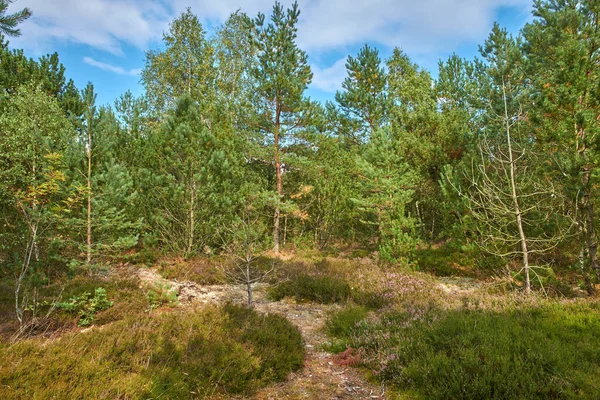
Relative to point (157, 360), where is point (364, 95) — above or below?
above

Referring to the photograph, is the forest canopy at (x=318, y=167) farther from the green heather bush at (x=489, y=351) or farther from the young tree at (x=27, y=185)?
the green heather bush at (x=489, y=351)

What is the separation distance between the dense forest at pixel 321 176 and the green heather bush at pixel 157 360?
0.22 m

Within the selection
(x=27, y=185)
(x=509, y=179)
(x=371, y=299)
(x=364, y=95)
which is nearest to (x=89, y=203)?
(x=27, y=185)

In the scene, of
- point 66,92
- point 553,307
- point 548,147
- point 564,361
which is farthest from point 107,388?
point 66,92

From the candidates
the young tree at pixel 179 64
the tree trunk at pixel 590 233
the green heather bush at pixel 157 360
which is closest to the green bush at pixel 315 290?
the green heather bush at pixel 157 360

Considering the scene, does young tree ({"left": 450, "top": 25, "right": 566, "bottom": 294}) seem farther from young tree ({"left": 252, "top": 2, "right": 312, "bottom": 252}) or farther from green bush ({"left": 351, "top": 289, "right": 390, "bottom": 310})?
young tree ({"left": 252, "top": 2, "right": 312, "bottom": 252})

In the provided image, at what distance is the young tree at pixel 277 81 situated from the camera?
1381cm

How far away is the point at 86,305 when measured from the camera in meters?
6.19

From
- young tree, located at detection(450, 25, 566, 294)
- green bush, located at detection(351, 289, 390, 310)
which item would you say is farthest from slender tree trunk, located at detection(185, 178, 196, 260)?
young tree, located at detection(450, 25, 566, 294)

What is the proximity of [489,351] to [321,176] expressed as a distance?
1204 cm

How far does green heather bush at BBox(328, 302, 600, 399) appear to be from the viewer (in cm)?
331

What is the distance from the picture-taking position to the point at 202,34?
2312 cm

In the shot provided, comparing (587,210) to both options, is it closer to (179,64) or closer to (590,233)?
(590,233)

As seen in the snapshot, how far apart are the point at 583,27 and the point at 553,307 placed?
9874 mm
